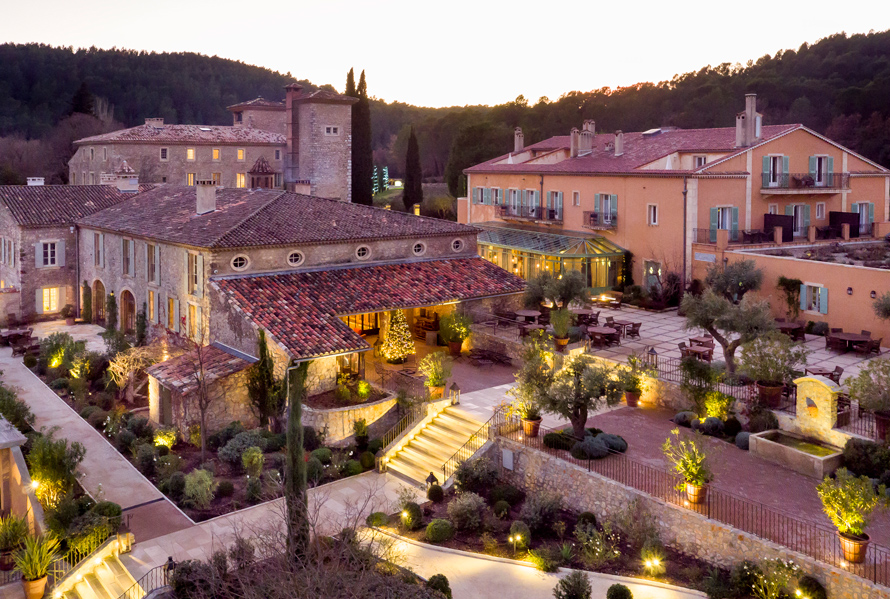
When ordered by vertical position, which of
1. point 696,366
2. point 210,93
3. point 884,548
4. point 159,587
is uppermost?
point 210,93

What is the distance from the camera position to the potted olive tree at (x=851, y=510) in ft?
41.7

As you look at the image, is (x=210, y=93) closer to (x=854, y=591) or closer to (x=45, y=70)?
(x=45, y=70)

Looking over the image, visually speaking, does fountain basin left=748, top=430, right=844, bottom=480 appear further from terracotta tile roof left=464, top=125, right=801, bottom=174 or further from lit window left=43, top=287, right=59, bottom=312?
lit window left=43, top=287, right=59, bottom=312

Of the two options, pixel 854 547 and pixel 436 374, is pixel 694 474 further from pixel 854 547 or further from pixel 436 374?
pixel 436 374

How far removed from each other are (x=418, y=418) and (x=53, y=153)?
208 ft

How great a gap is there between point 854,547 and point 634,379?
9.25 meters

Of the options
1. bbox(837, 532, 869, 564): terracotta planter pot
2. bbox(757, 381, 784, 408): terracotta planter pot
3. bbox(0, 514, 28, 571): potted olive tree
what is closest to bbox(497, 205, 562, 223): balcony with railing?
bbox(757, 381, 784, 408): terracotta planter pot

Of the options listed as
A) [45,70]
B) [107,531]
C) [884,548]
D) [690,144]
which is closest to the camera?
[884,548]

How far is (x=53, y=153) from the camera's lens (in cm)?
7069

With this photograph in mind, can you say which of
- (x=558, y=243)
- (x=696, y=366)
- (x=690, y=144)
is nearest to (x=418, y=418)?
(x=696, y=366)

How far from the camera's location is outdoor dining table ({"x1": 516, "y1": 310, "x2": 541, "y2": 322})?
1053 inches

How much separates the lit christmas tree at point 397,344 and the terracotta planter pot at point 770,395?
1086 centimetres

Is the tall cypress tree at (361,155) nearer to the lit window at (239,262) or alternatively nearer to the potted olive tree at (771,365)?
the lit window at (239,262)

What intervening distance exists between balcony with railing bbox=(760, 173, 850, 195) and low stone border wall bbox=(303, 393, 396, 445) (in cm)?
2503
